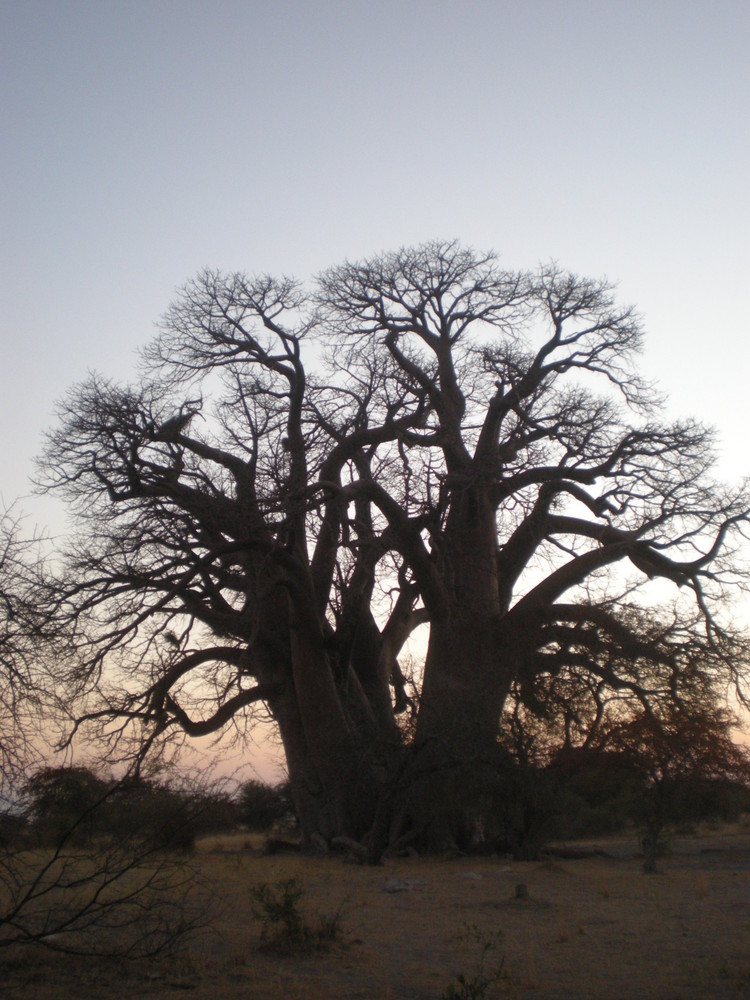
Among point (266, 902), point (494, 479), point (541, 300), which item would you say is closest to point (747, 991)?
point (266, 902)

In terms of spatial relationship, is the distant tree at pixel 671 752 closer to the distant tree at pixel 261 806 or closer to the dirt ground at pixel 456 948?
the dirt ground at pixel 456 948

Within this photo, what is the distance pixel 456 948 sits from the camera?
5773 millimetres

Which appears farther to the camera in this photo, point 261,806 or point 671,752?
point 261,806

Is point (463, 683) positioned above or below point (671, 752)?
above

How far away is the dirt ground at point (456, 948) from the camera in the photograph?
459cm

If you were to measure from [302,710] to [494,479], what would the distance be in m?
3.91

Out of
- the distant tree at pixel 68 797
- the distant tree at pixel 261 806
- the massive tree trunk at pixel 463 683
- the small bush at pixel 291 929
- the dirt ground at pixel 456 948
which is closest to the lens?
the dirt ground at pixel 456 948

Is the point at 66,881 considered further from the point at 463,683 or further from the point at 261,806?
the point at 261,806

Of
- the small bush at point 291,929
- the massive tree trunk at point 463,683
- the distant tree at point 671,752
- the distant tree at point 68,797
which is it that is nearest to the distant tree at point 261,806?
the distant tree at point 68,797

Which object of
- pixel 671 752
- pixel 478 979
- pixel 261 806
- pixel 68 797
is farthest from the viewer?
pixel 261 806

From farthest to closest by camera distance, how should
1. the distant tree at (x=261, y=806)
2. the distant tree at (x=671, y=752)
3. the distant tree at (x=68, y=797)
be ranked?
the distant tree at (x=261, y=806)
the distant tree at (x=671, y=752)
the distant tree at (x=68, y=797)

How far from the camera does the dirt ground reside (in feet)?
15.0

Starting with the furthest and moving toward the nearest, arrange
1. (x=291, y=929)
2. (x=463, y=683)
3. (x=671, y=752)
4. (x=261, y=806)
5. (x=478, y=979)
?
1. (x=261, y=806)
2. (x=463, y=683)
3. (x=671, y=752)
4. (x=291, y=929)
5. (x=478, y=979)

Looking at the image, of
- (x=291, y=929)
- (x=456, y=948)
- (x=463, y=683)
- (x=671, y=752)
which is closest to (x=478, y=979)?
(x=456, y=948)
